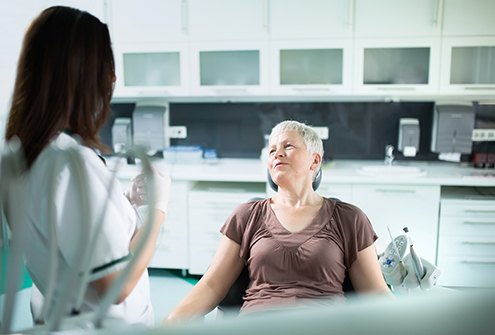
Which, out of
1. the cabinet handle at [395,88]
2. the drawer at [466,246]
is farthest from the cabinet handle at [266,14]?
the drawer at [466,246]

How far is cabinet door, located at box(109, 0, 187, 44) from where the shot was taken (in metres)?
3.38

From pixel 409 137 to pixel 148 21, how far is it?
6.67 ft

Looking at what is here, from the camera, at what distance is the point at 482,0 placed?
123 inches

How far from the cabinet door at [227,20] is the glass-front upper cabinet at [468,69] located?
1.23 metres

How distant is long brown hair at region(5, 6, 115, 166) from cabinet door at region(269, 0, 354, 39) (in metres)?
2.49

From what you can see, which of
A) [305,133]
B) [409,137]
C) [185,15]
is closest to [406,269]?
[305,133]

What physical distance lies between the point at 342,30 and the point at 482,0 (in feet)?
2.98

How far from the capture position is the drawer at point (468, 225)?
10.1ft

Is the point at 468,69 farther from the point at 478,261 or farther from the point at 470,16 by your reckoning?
the point at 478,261

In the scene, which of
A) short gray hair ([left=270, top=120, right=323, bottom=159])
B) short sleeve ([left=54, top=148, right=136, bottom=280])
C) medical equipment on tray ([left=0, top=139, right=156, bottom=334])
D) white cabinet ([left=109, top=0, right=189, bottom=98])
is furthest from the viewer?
white cabinet ([left=109, top=0, right=189, bottom=98])

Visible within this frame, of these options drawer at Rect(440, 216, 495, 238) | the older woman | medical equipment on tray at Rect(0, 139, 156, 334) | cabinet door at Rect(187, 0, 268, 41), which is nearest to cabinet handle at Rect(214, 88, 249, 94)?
cabinet door at Rect(187, 0, 268, 41)

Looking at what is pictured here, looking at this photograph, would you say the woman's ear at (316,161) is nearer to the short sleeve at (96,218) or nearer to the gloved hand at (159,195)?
the gloved hand at (159,195)

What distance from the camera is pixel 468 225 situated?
3.10 meters

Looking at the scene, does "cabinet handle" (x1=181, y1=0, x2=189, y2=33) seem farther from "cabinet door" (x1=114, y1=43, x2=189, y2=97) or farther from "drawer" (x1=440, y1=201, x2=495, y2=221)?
"drawer" (x1=440, y1=201, x2=495, y2=221)
